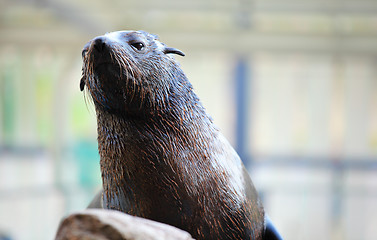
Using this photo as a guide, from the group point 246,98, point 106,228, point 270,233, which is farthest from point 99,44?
point 246,98

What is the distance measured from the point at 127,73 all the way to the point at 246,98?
2.18 metres

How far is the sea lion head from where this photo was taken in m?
0.73

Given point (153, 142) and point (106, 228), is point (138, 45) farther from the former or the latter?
point (106, 228)

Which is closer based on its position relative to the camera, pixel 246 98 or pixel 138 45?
pixel 138 45

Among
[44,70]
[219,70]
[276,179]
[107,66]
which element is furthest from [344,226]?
[107,66]

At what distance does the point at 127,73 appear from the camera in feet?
2.42

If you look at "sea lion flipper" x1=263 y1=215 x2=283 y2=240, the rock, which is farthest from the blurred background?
the rock

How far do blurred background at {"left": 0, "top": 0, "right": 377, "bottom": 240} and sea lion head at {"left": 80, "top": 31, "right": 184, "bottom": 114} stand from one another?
1927mm

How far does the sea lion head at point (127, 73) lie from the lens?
732 mm

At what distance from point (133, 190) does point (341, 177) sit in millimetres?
2421

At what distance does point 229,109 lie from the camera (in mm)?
2895

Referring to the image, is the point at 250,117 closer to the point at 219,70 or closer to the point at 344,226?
the point at 219,70

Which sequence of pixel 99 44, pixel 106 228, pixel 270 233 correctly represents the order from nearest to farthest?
pixel 106 228, pixel 99 44, pixel 270 233

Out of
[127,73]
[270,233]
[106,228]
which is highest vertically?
[127,73]
